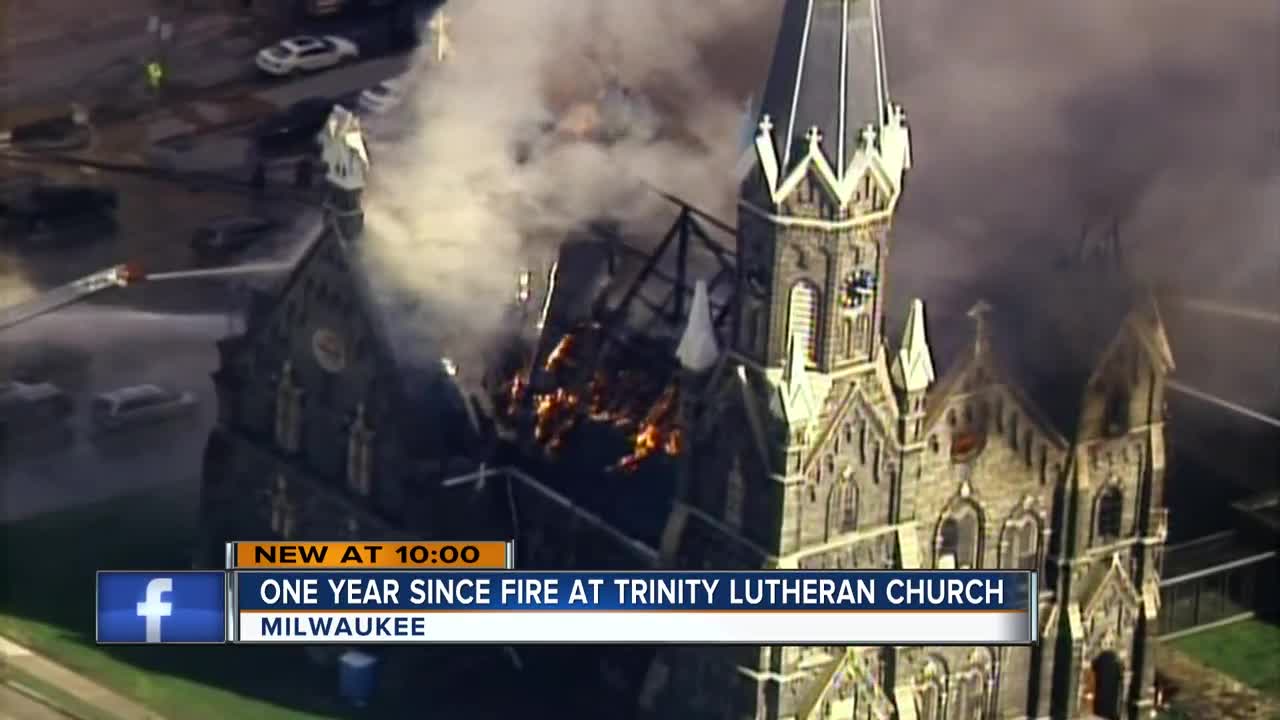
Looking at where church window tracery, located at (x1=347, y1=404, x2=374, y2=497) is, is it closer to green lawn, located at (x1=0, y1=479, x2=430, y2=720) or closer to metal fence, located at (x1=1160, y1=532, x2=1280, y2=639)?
green lawn, located at (x1=0, y1=479, x2=430, y2=720)

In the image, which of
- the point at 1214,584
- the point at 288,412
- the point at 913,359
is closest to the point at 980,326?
the point at 913,359

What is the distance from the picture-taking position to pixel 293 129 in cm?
10662

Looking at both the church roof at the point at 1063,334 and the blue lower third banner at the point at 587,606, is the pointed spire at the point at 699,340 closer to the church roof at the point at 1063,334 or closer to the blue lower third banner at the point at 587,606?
the blue lower third banner at the point at 587,606

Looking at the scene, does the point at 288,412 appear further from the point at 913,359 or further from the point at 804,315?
the point at 913,359

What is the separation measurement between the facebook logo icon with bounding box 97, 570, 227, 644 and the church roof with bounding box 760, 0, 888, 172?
45.3 ft

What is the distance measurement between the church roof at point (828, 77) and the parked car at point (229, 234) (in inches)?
1112

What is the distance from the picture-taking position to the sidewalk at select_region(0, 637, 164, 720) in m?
83.2

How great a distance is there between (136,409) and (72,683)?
34.4ft

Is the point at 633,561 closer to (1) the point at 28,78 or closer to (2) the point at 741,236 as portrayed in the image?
(2) the point at 741,236

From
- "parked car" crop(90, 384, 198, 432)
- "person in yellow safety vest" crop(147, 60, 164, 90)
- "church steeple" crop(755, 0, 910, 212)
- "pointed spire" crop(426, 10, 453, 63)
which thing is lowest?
"parked car" crop(90, 384, 198, 432)

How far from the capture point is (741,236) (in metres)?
77.8

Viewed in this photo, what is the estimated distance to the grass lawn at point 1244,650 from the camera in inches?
3465

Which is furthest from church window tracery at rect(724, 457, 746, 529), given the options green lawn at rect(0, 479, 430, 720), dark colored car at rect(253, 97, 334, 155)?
dark colored car at rect(253, 97, 334, 155)

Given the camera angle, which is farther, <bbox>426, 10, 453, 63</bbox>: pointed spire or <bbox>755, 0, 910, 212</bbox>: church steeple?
<bbox>426, 10, 453, 63</bbox>: pointed spire
